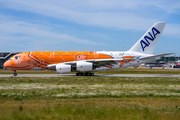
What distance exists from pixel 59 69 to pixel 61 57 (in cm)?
257

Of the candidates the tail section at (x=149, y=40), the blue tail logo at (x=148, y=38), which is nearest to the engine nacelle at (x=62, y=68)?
the tail section at (x=149, y=40)

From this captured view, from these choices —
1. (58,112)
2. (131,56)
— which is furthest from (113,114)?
(131,56)

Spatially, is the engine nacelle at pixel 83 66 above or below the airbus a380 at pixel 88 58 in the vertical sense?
below

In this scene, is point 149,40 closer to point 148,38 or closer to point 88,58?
point 148,38

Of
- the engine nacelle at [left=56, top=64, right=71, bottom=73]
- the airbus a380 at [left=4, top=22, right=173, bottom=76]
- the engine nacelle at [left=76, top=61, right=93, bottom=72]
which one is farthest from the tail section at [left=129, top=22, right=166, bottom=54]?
the engine nacelle at [left=56, top=64, right=71, bottom=73]

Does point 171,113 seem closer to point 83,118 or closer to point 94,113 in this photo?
point 94,113

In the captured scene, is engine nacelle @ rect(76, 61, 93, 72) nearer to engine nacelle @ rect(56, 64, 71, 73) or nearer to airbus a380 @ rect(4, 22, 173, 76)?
airbus a380 @ rect(4, 22, 173, 76)

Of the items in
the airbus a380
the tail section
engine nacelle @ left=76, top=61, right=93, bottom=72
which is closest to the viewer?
engine nacelle @ left=76, top=61, right=93, bottom=72

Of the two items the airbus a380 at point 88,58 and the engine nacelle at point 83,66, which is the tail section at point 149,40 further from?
the engine nacelle at point 83,66

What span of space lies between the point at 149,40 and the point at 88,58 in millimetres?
11366

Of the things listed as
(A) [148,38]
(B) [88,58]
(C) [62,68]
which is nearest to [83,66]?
(B) [88,58]

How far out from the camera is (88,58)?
109ft

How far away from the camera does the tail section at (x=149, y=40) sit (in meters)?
33.8

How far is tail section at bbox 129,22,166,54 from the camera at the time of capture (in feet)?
111
